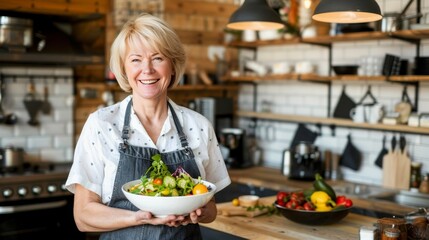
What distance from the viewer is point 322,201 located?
10.2ft

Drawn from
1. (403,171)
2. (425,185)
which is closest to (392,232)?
(425,185)

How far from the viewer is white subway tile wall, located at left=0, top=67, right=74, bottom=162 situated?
15.4 feet

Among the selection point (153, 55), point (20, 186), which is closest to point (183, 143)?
point (153, 55)

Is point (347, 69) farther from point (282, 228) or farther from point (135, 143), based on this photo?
point (135, 143)

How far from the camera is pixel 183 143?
7.57 ft

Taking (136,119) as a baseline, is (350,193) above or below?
below

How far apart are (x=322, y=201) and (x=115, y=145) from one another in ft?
4.55

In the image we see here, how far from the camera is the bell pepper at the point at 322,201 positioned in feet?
10.2

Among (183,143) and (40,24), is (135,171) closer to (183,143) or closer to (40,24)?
(183,143)

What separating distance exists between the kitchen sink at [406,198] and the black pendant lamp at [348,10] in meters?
1.77

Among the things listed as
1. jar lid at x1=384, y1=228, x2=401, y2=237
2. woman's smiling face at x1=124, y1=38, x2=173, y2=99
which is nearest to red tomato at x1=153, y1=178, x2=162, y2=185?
woman's smiling face at x1=124, y1=38, x2=173, y2=99

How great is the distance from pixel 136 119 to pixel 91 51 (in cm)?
289

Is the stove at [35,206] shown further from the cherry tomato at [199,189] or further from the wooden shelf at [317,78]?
the cherry tomato at [199,189]

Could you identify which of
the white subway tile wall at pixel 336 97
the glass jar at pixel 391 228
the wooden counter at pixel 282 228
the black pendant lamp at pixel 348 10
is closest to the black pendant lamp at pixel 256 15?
the black pendant lamp at pixel 348 10
